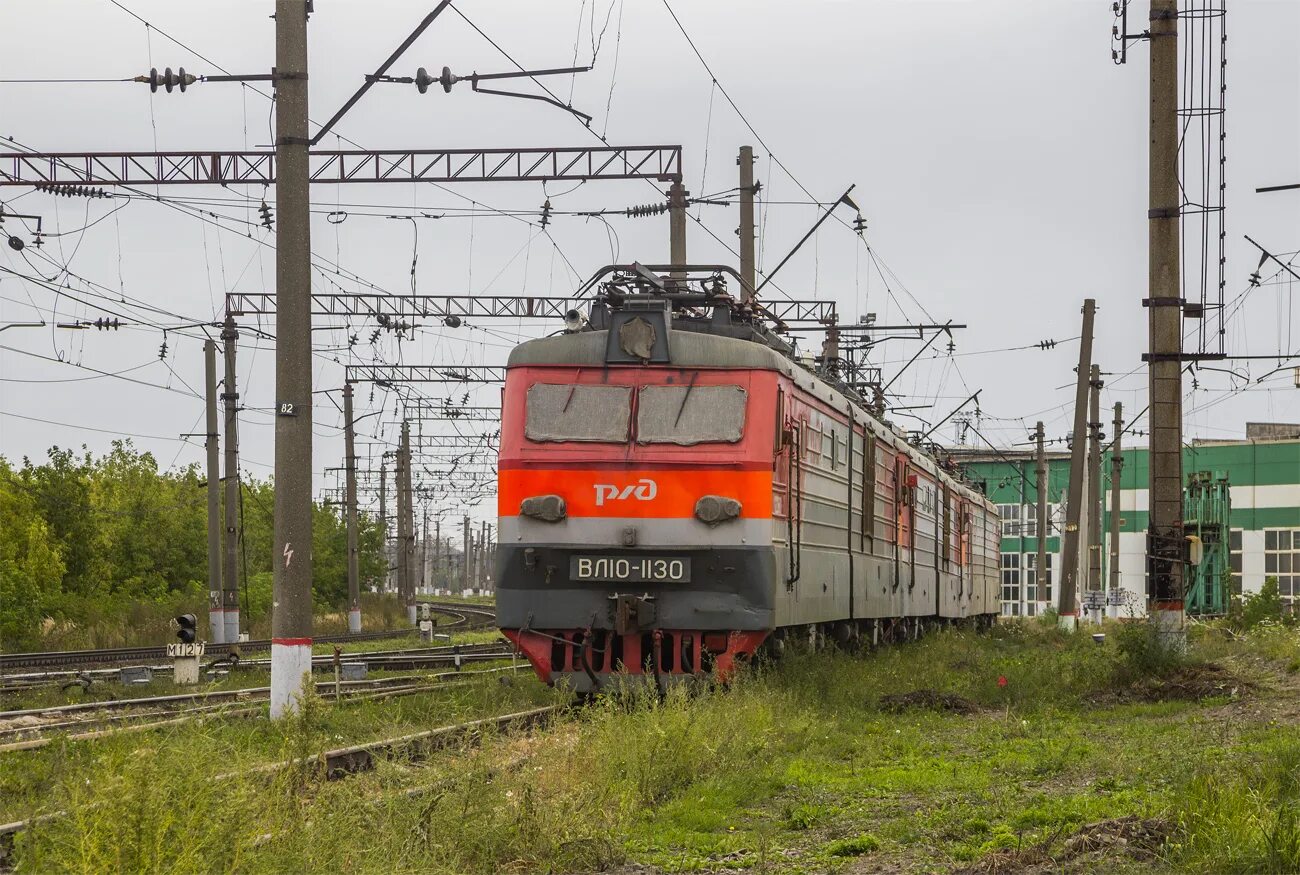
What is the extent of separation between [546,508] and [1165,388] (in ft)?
25.3

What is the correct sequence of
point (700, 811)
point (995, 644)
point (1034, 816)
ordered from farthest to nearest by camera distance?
1. point (995, 644)
2. point (700, 811)
3. point (1034, 816)

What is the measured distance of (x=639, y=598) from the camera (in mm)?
14109

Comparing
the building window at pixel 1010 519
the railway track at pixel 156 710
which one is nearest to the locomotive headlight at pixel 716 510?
the railway track at pixel 156 710

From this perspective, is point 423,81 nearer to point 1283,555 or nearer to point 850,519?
point 850,519

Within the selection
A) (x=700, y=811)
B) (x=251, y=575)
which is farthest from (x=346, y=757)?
(x=251, y=575)

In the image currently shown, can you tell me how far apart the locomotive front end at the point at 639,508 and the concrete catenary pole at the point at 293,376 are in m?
1.74

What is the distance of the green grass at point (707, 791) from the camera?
658 centimetres

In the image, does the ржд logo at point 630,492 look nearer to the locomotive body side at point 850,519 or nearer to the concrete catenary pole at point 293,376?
the locomotive body side at point 850,519

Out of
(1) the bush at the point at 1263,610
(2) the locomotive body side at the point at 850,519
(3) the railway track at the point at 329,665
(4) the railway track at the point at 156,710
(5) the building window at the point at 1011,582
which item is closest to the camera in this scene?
(4) the railway track at the point at 156,710

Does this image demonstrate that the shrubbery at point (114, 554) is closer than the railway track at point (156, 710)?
No

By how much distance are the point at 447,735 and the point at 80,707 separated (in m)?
6.54

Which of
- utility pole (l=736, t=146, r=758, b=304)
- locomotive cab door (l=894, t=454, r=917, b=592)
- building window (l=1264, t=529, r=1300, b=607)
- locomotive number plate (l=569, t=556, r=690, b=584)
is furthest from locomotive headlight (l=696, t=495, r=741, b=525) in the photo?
building window (l=1264, t=529, r=1300, b=607)

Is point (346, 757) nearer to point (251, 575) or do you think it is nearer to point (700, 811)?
point (700, 811)

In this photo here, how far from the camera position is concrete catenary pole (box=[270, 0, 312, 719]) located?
14.1m
